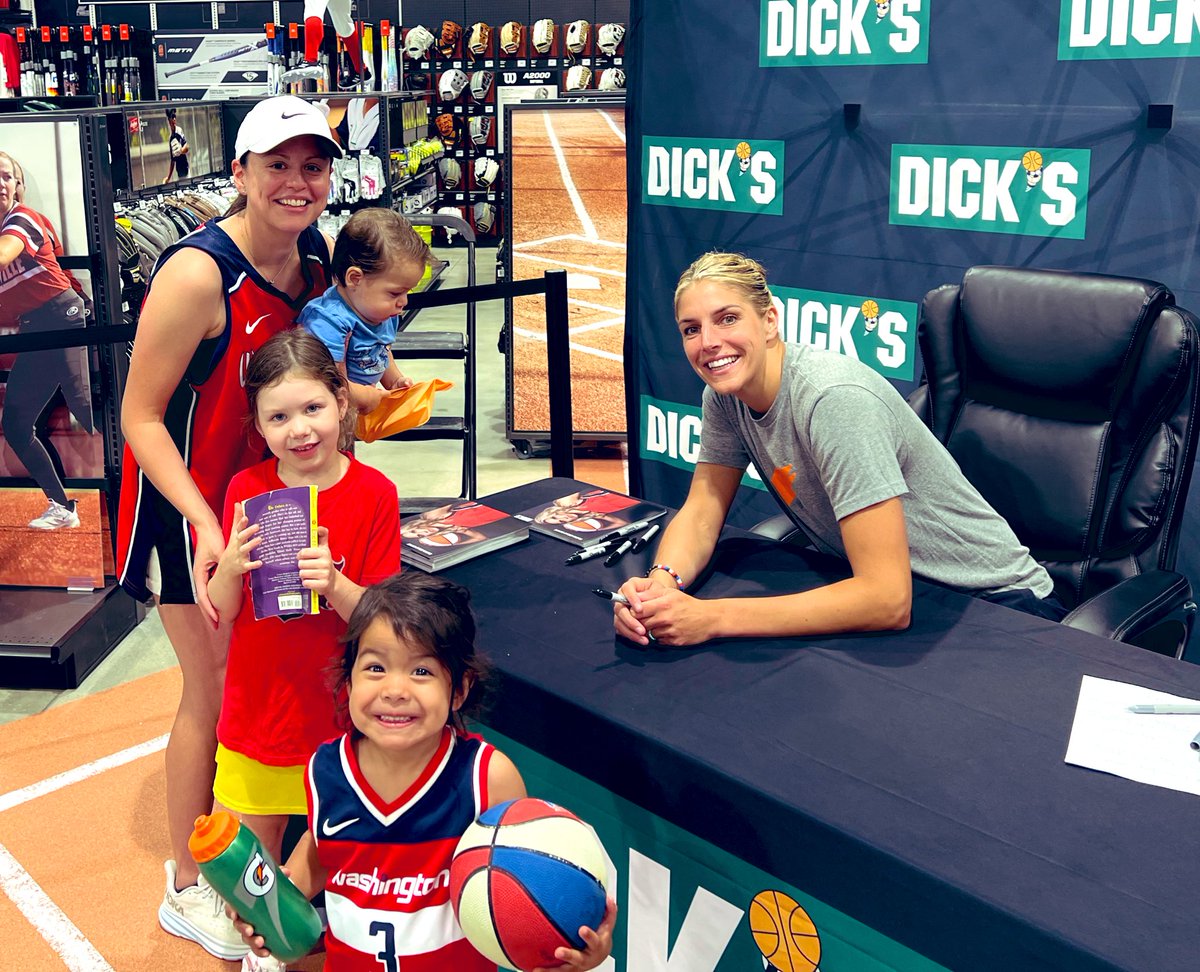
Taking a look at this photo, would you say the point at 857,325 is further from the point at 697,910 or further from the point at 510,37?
the point at 510,37

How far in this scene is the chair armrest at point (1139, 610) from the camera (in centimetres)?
194

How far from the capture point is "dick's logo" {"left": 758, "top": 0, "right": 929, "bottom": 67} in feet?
10.4

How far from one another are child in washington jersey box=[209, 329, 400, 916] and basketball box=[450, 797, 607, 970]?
570 millimetres

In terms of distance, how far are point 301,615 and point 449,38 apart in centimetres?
1286

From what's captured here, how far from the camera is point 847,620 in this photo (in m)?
1.79

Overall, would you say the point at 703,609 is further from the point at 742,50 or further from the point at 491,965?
the point at 742,50

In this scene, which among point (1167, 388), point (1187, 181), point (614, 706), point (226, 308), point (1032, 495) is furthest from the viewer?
point (1187, 181)

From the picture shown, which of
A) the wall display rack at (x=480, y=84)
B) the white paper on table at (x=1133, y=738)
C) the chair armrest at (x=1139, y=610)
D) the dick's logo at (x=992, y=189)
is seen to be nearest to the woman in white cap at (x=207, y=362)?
the white paper on table at (x=1133, y=738)

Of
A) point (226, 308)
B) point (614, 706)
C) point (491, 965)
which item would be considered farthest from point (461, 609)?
point (226, 308)

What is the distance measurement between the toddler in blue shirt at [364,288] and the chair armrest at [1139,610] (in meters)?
1.32

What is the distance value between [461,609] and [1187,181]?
85.0 inches

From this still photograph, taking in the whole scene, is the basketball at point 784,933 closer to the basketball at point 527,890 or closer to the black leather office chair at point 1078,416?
the basketball at point 527,890

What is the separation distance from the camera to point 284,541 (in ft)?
5.54

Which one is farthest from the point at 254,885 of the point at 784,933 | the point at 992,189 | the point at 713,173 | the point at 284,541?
the point at 713,173
